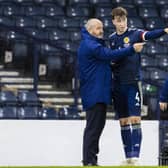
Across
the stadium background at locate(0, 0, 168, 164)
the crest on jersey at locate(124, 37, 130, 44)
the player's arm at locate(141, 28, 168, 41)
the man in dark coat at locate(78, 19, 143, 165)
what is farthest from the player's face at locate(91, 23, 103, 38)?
the stadium background at locate(0, 0, 168, 164)

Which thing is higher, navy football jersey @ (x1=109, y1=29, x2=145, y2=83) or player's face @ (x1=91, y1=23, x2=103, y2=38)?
player's face @ (x1=91, y1=23, x2=103, y2=38)

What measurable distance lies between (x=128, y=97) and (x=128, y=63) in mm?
277

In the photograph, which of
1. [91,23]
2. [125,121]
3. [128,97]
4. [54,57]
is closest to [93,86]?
[128,97]

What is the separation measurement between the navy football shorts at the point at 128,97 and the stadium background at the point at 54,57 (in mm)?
2140

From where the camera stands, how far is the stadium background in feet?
30.6

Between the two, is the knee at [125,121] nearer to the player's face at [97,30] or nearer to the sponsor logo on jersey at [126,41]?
the sponsor logo on jersey at [126,41]

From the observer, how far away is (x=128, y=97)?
6.12 m

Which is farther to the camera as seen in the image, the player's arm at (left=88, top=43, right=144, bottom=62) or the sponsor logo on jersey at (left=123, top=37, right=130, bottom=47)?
the sponsor logo on jersey at (left=123, top=37, right=130, bottom=47)

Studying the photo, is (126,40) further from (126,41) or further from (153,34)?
(153,34)

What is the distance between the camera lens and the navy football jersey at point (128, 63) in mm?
6090

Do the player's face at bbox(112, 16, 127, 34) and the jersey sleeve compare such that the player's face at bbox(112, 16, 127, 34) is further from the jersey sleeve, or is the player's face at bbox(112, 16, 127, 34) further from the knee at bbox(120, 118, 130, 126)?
the knee at bbox(120, 118, 130, 126)

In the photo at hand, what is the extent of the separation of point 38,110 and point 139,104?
10.9 ft

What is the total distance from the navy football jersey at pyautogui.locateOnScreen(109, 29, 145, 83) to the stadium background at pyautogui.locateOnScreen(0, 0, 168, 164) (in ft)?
7.43

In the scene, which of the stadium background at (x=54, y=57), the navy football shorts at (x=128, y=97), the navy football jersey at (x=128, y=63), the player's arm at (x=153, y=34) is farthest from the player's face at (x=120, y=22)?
the stadium background at (x=54, y=57)
